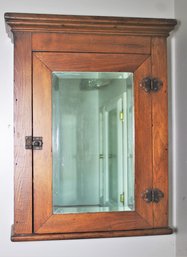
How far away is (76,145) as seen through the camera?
112 centimetres

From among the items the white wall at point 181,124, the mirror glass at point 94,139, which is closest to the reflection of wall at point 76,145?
the mirror glass at point 94,139

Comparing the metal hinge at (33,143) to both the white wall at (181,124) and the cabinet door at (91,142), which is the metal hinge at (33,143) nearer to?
the cabinet door at (91,142)

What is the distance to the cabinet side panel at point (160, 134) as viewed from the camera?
1114 millimetres

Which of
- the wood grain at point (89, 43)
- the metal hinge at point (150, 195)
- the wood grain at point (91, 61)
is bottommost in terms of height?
the metal hinge at point (150, 195)

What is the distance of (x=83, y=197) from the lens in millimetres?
1106

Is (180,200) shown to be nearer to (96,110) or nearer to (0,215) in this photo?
(96,110)

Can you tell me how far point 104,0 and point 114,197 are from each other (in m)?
0.62

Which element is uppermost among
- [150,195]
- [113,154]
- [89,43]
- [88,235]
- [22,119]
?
[89,43]

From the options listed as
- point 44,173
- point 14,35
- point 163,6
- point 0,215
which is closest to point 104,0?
point 163,6

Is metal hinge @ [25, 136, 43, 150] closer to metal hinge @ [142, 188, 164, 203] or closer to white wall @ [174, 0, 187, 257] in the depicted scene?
metal hinge @ [142, 188, 164, 203]

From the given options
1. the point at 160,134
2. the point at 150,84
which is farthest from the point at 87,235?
the point at 150,84

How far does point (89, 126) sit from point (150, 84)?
22 centimetres

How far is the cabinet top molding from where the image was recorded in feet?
3.43

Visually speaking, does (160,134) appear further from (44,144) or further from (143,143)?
(44,144)
